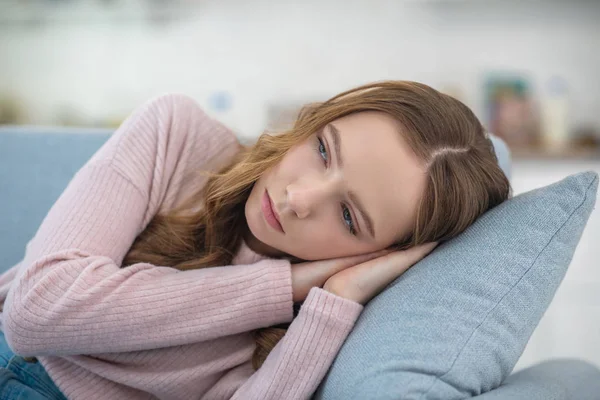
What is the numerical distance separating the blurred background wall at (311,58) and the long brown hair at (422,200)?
5.59ft

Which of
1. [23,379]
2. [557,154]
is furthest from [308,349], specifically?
[557,154]

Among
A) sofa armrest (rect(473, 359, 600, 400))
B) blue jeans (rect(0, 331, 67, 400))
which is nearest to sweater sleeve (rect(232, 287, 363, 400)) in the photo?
sofa armrest (rect(473, 359, 600, 400))

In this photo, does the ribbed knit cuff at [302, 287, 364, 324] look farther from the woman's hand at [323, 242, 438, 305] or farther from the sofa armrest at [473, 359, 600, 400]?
the sofa armrest at [473, 359, 600, 400]

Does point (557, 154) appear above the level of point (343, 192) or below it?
below

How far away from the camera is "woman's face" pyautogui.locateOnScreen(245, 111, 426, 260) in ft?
2.99

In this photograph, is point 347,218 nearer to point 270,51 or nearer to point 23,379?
point 23,379

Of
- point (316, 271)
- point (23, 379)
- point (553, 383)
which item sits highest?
point (316, 271)

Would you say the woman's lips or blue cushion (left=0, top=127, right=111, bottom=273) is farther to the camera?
blue cushion (left=0, top=127, right=111, bottom=273)

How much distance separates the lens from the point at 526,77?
2791mm

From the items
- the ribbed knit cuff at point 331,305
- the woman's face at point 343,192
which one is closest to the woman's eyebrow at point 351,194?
the woman's face at point 343,192

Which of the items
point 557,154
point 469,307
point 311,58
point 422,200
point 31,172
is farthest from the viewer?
point 311,58

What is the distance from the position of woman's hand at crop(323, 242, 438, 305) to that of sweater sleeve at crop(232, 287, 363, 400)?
3 cm

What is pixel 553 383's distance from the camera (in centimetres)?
89

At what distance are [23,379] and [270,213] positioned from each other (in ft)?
1.61
